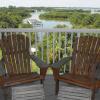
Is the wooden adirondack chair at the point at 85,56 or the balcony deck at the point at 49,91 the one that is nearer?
the balcony deck at the point at 49,91

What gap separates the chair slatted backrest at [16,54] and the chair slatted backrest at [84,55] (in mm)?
900

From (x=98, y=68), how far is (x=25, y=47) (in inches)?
57.6

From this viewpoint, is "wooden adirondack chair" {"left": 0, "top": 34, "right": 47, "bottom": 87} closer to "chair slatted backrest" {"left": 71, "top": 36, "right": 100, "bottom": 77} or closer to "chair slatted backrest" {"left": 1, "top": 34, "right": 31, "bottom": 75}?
"chair slatted backrest" {"left": 1, "top": 34, "right": 31, "bottom": 75}

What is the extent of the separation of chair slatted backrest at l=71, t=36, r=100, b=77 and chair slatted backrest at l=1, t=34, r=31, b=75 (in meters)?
0.90

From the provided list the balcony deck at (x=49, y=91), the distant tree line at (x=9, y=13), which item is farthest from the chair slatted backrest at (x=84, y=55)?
the distant tree line at (x=9, y=13)

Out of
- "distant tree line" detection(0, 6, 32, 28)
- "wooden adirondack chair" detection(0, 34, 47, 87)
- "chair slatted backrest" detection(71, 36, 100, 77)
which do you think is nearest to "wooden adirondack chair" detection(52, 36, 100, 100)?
"chair slatted backrest" detection(71, 36, 100, 77)

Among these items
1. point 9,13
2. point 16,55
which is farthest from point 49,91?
point 9,13

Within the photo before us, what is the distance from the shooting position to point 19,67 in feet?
14.3

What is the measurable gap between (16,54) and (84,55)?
4.23 ft

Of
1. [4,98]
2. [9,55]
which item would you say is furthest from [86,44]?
[4,98]

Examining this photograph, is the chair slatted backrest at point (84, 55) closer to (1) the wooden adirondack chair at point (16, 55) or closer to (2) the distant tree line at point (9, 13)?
(1) the wooden adirondack chair at point (16, 55)

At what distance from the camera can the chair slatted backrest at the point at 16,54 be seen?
427 cm

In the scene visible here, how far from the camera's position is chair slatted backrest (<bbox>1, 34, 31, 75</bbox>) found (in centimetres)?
427
